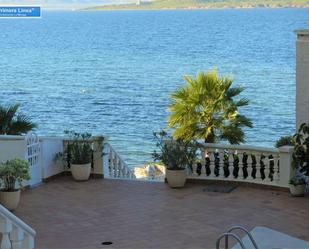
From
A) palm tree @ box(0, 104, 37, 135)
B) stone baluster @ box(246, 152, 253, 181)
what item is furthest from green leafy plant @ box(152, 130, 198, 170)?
palm tree @ box(0, 104, 37, 135)

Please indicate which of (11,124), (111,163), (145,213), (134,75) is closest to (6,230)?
(145,213)

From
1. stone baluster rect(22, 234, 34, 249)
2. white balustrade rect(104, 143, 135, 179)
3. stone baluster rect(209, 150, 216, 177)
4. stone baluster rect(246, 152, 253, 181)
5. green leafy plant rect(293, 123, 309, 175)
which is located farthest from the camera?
white balustrade rect(104, 143, 135, 179)

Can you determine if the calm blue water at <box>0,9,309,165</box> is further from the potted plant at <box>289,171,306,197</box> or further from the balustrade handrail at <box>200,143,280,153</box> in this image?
the potted plant at <box>289,171,306,197</box>

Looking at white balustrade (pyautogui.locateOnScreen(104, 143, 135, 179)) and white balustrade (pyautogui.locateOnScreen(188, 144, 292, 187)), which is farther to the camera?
white balustrade (pyautogui.locateOnScreen(104, 143, 135, 179))

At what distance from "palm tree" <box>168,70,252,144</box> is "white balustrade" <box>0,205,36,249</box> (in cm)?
863

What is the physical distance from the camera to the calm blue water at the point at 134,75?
135ft

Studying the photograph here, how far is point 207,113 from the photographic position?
15391 millimetres

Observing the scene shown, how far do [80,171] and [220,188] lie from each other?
263 centimetres

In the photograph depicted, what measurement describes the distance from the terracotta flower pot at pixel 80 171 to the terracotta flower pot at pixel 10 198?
87.8 inches

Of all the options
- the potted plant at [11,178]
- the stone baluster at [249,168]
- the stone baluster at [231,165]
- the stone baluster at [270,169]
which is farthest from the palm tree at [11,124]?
the stone baluster at [270,169]

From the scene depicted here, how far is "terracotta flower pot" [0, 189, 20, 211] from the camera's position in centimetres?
1055

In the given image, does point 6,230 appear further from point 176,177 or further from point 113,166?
point 113,166

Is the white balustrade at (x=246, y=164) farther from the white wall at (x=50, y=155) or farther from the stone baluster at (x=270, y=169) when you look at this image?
the white wall at (x=50, y=155)

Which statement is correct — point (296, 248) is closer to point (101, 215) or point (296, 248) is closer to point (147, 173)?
point (101, 215)
